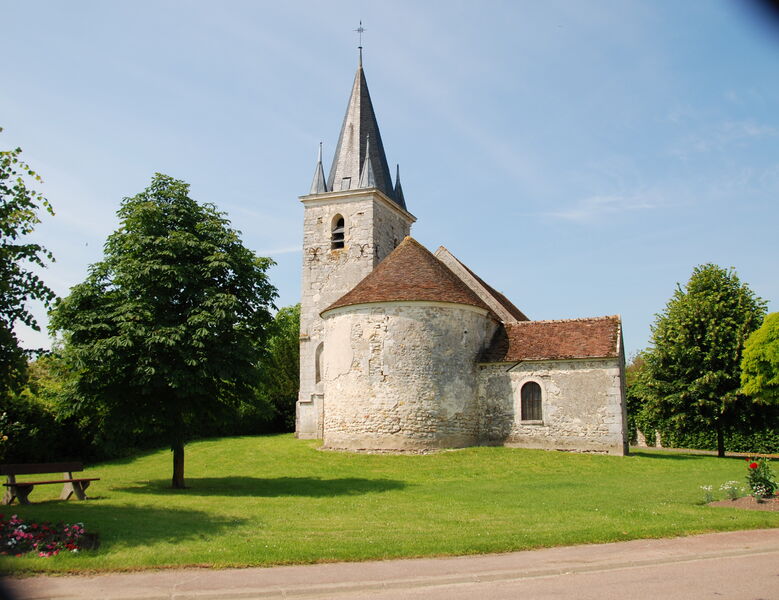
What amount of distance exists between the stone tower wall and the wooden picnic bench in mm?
19378

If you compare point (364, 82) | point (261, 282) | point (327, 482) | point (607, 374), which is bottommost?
point (327, 482)

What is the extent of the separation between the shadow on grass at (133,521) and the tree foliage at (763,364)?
899 inches

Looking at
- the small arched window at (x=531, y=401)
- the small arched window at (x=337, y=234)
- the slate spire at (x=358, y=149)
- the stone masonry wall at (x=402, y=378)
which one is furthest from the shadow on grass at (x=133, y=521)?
the slate spire at (x=358, y=149)

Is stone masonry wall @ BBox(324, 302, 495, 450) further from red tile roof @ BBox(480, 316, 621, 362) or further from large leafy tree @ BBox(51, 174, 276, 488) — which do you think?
large leafy tree @ BBox(51, 174, 276, 488)

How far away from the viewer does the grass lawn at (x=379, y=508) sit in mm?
9586

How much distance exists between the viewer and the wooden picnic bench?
14211 millimetres

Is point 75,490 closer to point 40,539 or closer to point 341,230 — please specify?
point 40,539

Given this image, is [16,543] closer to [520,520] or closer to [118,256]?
[520,520]

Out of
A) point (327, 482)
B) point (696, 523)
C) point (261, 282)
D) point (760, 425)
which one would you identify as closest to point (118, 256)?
point (261, 282)

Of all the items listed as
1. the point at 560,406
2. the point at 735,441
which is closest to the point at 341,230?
the point at 560,406

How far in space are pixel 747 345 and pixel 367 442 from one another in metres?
16.1

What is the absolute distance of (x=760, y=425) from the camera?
97.2 ft

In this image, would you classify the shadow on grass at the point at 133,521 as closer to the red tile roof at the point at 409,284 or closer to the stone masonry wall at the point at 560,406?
the red tile roof at the point at 409,284

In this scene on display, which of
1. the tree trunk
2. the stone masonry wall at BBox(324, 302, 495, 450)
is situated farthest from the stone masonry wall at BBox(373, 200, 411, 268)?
the tree trunk
